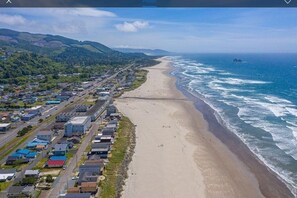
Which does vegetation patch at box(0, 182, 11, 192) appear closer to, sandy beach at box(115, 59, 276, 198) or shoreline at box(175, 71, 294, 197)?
sandy beach at box(115, 59, 276, 198)

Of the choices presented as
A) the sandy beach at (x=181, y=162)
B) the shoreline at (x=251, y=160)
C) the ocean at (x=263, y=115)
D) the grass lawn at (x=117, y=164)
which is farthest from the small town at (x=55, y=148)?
the ocean at (x=263, y=115)

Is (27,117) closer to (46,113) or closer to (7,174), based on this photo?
(46,113)

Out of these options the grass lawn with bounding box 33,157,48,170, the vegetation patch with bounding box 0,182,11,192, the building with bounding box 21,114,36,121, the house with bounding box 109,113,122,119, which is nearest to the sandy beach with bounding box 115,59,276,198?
the house with bounding box 109,113,122,119

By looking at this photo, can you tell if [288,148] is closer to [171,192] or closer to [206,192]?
[206,192]

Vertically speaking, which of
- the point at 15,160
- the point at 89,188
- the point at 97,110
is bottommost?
the point at 97,110

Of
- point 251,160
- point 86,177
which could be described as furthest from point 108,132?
point 251,160

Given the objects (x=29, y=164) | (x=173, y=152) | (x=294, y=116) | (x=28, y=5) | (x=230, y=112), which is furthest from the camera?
(x=230, y=112)

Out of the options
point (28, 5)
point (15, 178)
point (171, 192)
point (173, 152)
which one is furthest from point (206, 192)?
point (28, 5)
